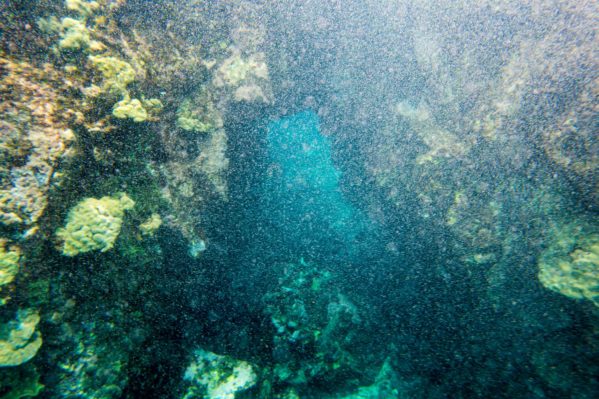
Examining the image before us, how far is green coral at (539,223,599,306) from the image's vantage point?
3.34 m

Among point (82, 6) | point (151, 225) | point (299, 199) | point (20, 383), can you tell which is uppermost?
point (82, 6)

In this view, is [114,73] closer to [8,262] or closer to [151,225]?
[151,225]

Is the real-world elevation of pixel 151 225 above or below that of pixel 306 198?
below

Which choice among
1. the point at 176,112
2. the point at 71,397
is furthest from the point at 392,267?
the point at 71,397

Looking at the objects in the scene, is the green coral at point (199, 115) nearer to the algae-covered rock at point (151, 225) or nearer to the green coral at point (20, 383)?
the algae-covered rock at point (151, 225)

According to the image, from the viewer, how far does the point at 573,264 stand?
351 cm

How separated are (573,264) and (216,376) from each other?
496cm

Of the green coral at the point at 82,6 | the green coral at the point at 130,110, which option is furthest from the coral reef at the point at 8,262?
the green coral at the point at 82,6

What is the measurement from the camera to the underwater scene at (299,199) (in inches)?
105

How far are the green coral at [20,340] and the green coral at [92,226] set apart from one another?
635 millimetres

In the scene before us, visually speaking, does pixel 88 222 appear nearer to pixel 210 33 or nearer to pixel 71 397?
pixel 71 397

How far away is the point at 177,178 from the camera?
3.58 metres

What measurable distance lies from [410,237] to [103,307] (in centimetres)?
448

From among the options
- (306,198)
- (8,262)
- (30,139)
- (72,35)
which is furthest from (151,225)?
(306,198)
